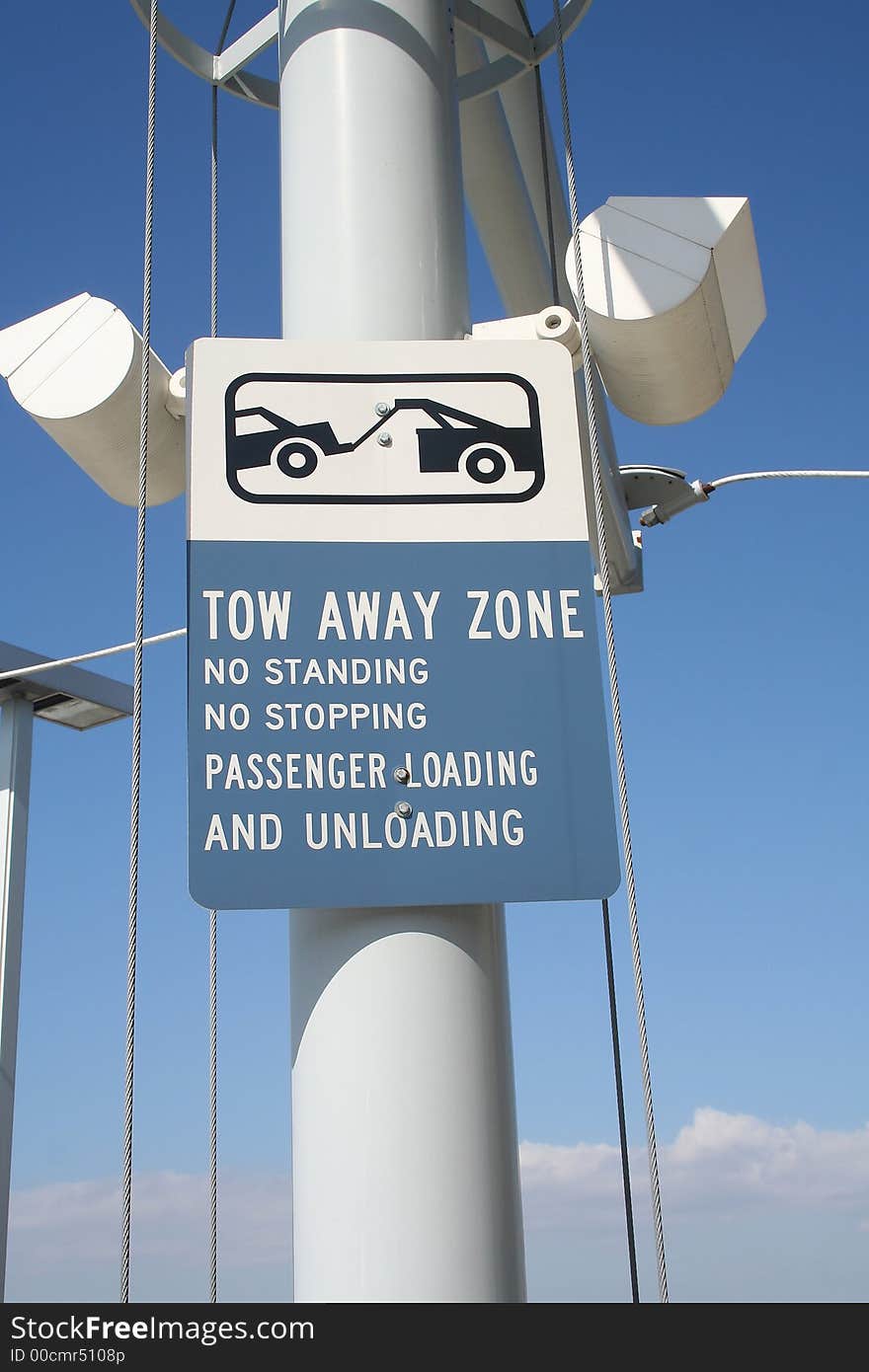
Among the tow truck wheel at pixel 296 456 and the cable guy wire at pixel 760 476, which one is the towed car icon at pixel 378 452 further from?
the cable guy wire at pixel 760 476

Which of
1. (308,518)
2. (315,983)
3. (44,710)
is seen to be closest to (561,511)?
(308,518)

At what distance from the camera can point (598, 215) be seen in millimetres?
2436

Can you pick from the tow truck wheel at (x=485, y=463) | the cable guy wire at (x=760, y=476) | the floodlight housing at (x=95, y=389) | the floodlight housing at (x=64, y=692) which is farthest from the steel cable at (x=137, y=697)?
the floodlight housing at (x=64, y=692)

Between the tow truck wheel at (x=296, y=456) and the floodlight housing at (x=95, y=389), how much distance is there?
52 centimetres

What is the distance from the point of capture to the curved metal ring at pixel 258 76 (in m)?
2.88

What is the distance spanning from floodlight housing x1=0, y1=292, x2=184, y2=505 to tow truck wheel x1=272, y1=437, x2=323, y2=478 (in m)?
0.52

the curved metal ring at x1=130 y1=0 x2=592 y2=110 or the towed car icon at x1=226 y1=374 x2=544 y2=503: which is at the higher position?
the curved metal ring at x1=130 y1=0 x2=592 y2=110

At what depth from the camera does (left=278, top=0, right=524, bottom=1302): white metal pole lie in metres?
1.85

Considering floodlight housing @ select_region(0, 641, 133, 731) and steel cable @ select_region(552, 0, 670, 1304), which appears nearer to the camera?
steel cable @ select_region(552, 0, 670, 1304)

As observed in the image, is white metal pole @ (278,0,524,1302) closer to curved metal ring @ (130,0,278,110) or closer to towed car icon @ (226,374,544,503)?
towed car icon @ (226,374,544,503)

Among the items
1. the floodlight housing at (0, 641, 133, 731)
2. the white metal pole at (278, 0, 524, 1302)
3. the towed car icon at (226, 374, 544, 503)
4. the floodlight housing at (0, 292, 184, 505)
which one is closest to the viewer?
the white metal pole at (278, 0, 524, 1302)

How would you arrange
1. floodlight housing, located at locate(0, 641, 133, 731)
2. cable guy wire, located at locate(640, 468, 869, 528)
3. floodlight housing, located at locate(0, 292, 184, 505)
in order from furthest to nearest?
1. floodlight housing, located at locate(0, 641, 133, 731)
2. cable guy wire, located at locate(640, 468, 869, 528)
3. floodlight housing, located at locate(0, 292, 184, 505)

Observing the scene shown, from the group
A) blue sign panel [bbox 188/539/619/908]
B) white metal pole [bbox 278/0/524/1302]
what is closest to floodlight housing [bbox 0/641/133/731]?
white metal pole [bbox 278/0/524/1302]

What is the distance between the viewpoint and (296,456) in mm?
2115
